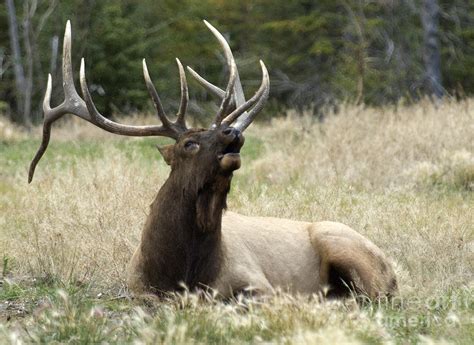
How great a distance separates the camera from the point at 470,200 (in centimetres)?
1166

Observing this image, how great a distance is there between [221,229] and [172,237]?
45 centimetres

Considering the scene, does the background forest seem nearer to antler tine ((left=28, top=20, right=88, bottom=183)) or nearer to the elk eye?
antler tine ((left=28, top=20, right=88, bottom=183))

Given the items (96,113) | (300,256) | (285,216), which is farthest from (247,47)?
(96,113)

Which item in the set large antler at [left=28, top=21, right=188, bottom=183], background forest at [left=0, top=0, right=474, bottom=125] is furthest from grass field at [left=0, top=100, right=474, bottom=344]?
background forest at [left=0, top=0, right=474, bottom=125]

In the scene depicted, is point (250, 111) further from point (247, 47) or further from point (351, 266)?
point (247, 47)

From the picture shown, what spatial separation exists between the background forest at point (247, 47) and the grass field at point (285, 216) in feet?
42.0

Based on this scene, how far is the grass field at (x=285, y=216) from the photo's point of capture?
5277 mm

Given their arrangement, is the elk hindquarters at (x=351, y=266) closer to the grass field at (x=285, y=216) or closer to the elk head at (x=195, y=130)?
the grass field at (x=285, y=216)

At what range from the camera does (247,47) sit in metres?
40.8

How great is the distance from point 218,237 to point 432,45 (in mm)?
21130

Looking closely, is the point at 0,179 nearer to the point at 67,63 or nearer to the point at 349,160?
the point at 349,160

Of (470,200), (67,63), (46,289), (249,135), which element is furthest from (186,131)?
(249,135)

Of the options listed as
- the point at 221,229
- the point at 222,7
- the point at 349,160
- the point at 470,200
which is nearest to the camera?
the point at 221,229

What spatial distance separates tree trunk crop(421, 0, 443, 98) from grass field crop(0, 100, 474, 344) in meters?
8.83
